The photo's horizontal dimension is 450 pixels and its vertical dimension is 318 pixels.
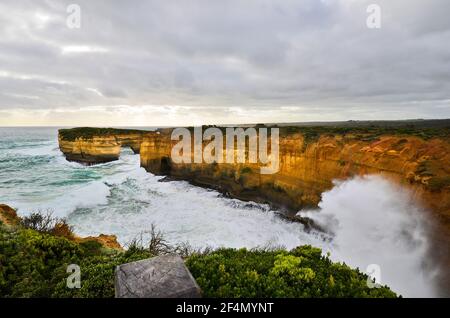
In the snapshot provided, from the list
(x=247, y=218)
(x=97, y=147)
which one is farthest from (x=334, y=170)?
(x=97, y=147)

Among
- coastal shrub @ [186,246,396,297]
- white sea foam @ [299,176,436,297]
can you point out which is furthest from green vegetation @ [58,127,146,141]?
coastal shrub @ [186,246,396,297]

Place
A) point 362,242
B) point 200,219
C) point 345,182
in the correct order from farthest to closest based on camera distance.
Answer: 1. point 200,219
2. point 345,182
3. point 362,242

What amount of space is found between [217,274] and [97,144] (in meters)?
41.5

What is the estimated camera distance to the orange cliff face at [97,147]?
40.9m

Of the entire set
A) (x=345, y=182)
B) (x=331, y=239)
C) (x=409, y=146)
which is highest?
(x=409, y=146)

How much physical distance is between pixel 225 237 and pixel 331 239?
19.6 feet

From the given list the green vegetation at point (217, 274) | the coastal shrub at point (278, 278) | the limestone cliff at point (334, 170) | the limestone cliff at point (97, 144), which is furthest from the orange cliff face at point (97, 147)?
the coastal shrub at point (278, 278)

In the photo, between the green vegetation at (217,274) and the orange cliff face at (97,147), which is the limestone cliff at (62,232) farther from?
the orange cliff face at (97,147)

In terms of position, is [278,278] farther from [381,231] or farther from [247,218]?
[247,218]

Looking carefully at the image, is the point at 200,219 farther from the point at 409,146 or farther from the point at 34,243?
the point at 409,146

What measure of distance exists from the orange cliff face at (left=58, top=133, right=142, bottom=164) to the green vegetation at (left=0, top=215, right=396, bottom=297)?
115 feet

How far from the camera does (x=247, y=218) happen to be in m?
18.2

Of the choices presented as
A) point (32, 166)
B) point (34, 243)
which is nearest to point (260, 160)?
point (34, 243)

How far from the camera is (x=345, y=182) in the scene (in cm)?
1661
